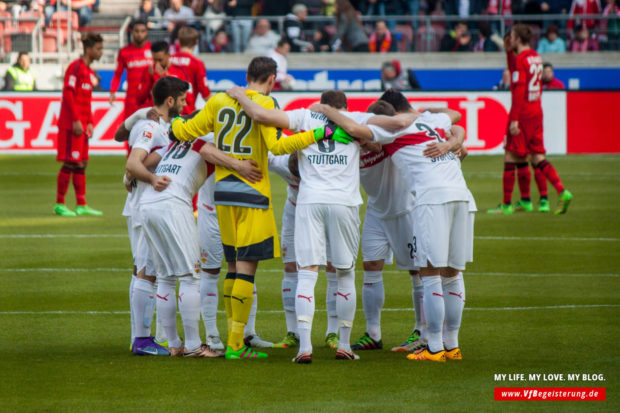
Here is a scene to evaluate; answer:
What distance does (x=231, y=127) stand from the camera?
6.80 metres

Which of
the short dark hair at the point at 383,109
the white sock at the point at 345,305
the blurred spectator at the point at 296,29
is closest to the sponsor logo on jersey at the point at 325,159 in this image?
the short dark hair at the point at 383,109

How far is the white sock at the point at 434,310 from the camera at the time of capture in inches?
259

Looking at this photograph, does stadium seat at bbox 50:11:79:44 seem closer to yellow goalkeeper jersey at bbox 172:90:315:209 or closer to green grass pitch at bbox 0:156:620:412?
green grass pitch at bbox 0:156:620:412

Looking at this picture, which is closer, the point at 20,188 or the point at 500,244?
the point at 500,244

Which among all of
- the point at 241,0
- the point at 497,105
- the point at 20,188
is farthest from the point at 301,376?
the point at 241,0

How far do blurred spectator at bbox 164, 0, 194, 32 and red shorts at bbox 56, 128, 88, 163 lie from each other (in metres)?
12.4

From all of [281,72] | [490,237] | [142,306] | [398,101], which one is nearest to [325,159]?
[398,101]

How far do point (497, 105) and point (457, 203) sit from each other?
14823 millimetres

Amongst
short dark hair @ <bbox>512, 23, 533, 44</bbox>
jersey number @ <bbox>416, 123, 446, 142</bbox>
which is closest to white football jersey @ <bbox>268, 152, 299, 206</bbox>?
jersey number @ <bbox>416, 123, 446, 142</bbox>

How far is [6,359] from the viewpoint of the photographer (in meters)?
6.86

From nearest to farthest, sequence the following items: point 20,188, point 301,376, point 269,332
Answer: point 301,376 → point 269,332 → point 20,188

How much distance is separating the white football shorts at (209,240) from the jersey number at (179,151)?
1.95ft

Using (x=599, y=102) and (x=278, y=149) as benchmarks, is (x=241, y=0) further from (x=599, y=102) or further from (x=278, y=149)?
(x=278, y=149)

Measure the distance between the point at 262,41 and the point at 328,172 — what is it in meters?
20.8
